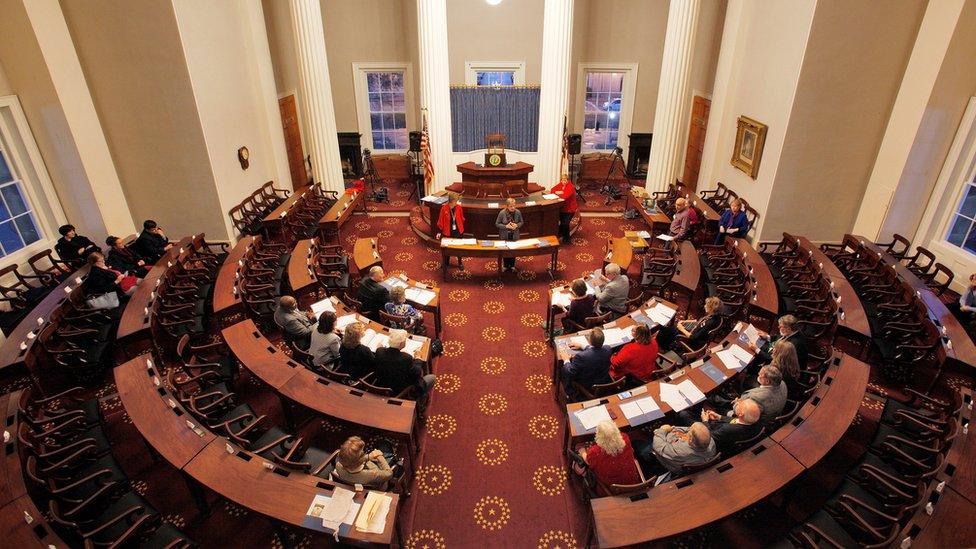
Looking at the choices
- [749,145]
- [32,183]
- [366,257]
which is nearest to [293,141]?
[32,183]

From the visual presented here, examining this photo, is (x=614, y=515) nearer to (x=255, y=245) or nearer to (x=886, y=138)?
(x=255, y=245)

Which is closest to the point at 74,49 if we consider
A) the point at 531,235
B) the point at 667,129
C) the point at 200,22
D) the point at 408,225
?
the point at 200,22

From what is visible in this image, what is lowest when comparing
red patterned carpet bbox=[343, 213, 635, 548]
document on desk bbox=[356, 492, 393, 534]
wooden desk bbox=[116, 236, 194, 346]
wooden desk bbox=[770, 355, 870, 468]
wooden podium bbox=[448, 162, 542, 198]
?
red patterned carpet bbox=[343, 213, 635, 548]

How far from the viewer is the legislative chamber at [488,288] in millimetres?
4133

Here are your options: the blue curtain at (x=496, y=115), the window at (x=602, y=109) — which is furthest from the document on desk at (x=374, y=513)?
the window at (x=602, y=109)

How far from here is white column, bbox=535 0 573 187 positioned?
1087 cm

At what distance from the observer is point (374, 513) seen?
147 inches

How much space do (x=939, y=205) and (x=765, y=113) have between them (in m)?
3.22

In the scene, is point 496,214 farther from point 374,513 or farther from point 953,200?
point 953,200

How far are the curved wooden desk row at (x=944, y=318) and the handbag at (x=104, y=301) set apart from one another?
34.3 ft

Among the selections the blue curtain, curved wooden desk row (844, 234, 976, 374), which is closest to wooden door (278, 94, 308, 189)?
the blue curtain

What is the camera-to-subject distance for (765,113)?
9523mm

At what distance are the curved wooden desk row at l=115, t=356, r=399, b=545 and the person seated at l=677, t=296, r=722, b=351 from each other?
4.06 metres

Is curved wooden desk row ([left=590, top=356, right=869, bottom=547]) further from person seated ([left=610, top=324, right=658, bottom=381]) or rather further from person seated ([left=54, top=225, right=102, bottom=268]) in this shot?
person seated ([left=54, top=225, right=102, bottom=268])
